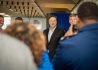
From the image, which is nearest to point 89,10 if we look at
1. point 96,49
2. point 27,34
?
point 96,49

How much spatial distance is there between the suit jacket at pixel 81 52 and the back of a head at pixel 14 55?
922mm

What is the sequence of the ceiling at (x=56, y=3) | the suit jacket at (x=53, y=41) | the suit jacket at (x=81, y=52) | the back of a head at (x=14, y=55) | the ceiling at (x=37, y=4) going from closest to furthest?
the back of a head at (x=14, y=55)
the suit jacket at (x=81, y=52)
the suit jacket at (x=53, y=41)
the ceiling at (x=56, y=3)
the ceiling at (x=37, y=4)

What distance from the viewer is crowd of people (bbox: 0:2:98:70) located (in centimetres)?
124

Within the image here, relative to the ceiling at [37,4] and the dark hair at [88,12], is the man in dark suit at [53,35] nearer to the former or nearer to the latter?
the dark hair at [88,12]

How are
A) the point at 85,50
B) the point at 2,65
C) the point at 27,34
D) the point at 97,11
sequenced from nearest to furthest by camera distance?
the point at 2,65 → the point at 27,34 → the point at 85,50 → the point at 97,11

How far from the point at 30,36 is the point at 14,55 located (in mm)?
127

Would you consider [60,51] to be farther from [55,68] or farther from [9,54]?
[9,54]

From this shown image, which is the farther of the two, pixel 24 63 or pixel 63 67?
pixel 63 67

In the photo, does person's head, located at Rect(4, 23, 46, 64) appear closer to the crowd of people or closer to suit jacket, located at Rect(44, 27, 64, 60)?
the crowd of people

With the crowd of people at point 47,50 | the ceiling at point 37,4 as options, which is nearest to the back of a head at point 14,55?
the crowd of people at point 47,50

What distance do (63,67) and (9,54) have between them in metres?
1.05

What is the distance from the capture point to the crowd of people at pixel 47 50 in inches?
48.7

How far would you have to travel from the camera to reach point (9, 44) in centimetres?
125

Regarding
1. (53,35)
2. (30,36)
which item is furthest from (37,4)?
(30,36)
